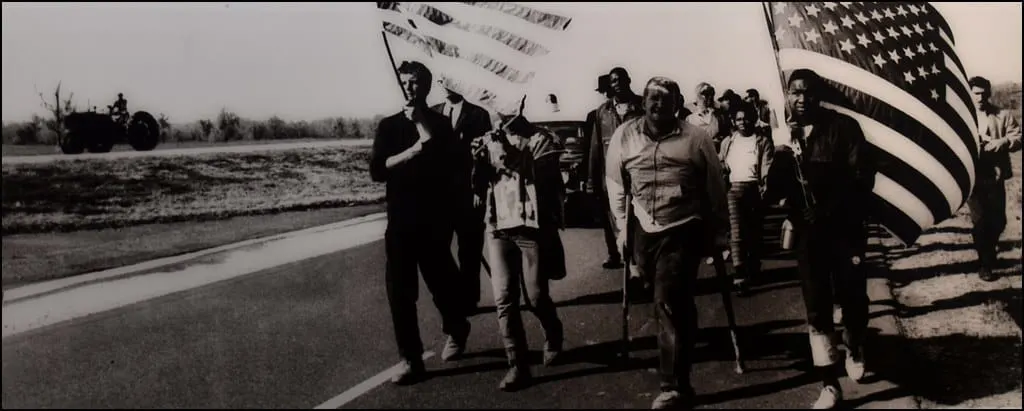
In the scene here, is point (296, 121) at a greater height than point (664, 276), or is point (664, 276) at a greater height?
point (296, 121)

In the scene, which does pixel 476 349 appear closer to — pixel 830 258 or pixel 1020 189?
pixel 830 258

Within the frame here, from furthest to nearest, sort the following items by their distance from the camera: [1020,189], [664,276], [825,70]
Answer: [1020,189] < [825,70] < [664,276]

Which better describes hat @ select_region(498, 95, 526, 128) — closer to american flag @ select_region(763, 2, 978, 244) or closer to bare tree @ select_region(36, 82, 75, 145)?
american flag @ select_region(763, 2, 978, 244)

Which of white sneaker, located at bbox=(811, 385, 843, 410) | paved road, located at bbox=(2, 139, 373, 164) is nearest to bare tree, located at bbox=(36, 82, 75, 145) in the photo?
paved road, located at bbox=(2, 139, 373, 164)

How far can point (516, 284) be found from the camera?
498 cm

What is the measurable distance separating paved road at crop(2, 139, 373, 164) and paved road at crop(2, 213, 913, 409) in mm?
655

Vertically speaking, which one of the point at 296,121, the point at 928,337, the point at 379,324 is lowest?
the point at 928,337

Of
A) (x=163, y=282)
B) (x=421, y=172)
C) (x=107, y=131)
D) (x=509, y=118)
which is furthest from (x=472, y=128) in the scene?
(x=107, y=131)

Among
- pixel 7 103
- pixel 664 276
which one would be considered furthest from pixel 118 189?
pixel 664 276

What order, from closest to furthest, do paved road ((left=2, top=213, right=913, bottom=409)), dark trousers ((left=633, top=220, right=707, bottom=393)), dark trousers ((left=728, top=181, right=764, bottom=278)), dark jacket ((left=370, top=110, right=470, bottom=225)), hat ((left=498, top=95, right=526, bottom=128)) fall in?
paved road ((left=2, top=213, right=913, bottom=409)) → dark trousers ((left=633, top=220, right=707, bottom=393)) → dark jacket ((left=370, top=110, right=470, bottom=225)) → hat ((left=498, top=95, right=526, bottom=128)) → dark trousers ((left=728, top=181, right=764, bottom=278))

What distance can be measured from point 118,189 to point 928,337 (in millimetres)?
5316

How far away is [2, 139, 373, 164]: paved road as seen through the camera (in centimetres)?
490

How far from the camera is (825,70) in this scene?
559 cm

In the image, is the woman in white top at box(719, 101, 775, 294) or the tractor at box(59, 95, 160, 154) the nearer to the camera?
the tractor at box(59, 95, 160, 154)
